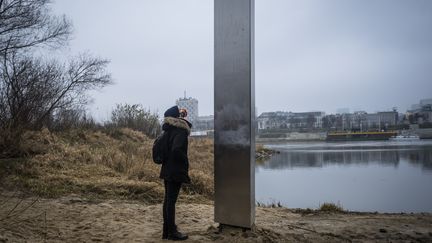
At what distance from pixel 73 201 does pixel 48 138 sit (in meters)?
6.40

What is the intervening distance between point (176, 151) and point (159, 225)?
5.20 ft

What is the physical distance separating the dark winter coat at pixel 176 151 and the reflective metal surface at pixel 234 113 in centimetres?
66

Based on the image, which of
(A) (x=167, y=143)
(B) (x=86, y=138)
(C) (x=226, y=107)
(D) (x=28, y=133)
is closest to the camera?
(A) (x=167, y=143)

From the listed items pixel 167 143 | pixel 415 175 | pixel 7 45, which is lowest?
pixel 415 175

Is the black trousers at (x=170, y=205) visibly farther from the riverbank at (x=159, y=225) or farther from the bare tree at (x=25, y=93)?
the bare tree at (x=25, y=93)

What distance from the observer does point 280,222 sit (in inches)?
221

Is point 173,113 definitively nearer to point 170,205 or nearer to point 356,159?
point 170,205

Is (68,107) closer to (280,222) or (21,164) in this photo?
(21,164)

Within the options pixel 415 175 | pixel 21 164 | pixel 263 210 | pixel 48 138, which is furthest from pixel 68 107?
pixel 415 175

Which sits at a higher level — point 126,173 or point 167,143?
point 167,143

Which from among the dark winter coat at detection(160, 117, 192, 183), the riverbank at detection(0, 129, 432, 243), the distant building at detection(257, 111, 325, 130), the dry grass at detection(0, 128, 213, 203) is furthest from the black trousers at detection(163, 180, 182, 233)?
the distant building at detection(257, 111, 325, 130)

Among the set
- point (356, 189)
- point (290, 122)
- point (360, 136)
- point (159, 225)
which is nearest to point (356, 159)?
point (356, 189)

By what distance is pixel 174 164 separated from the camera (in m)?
4.43

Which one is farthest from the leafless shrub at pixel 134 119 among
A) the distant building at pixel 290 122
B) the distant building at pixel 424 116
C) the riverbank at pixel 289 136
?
the distant building at pixel 290 122
